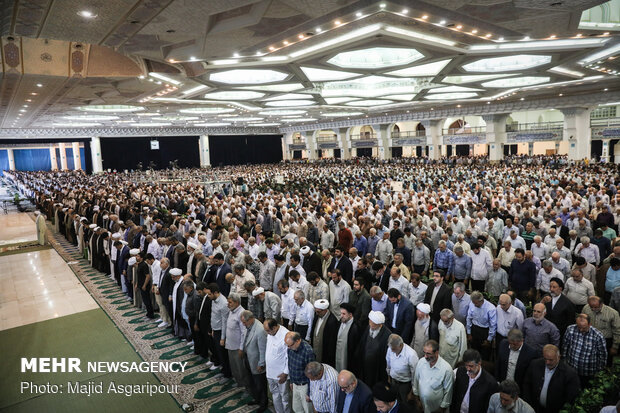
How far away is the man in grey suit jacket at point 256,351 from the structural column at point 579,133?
26.7 m

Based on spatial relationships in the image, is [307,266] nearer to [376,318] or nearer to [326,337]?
[326,337]

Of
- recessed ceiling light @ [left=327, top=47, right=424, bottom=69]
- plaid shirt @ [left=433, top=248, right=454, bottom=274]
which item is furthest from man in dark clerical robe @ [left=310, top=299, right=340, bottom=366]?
recessed ceiling light @ [left=327, top=47, right=424, bottom=69]

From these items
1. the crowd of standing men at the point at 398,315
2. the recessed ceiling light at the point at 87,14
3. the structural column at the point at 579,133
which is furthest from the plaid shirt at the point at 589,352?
the structural column at the point at 579,133

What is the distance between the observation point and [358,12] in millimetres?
7812

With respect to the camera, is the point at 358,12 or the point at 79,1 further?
the point at 358,12

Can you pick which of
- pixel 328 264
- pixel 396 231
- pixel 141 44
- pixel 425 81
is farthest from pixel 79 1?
pixel 425 81

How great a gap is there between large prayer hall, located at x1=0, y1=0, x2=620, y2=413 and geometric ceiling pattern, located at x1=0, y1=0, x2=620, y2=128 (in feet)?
0.24

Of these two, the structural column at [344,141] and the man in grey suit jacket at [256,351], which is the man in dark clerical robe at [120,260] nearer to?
the man in grey suit jacket at [256,351]

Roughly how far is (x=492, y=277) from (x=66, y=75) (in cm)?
1158

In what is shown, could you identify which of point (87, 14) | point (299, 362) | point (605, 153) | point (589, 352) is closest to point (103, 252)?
point (87, 14)

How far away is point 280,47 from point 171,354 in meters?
8.06

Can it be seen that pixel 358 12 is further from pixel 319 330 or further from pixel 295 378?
pixel 295 378

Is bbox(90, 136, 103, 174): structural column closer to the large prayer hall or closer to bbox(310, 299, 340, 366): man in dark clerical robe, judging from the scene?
the large prayer hall

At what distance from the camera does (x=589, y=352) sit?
3834mm
